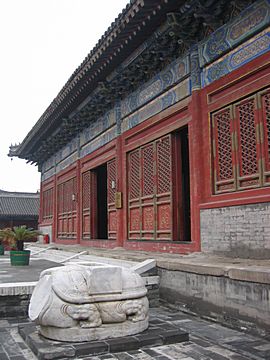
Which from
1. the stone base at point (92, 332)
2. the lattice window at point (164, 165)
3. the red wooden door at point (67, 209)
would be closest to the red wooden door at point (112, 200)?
the lattice window at point (164, 165)

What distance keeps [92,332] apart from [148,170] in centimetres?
585

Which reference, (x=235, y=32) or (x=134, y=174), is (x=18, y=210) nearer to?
(x=134, y=174)

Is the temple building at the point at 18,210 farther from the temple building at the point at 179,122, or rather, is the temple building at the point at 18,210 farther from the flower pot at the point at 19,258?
the flower pot at the point at 19,258

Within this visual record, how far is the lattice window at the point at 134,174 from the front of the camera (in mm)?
10117

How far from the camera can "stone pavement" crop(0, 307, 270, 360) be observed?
3.85 m

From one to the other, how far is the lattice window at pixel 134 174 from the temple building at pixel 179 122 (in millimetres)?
38

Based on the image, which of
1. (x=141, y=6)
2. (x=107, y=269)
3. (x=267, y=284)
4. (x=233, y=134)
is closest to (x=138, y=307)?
(x=107, y=269)

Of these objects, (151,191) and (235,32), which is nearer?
(235,32)

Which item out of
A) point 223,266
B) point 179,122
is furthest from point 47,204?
point 223,266

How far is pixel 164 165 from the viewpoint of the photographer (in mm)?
9039

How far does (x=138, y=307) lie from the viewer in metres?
4.46

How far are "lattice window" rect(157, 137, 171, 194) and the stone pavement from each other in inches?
164

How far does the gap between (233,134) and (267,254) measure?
218cm

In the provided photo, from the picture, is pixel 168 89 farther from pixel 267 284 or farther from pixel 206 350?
pixel 206 350
